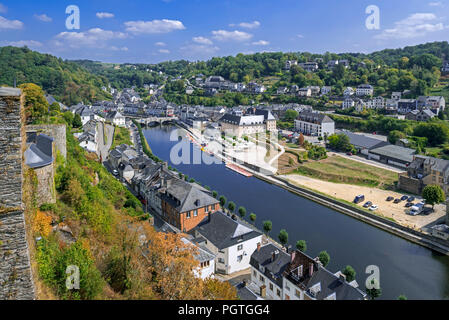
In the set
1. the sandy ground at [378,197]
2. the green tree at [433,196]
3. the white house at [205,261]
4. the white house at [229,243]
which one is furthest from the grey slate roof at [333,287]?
the green tree at [433,196]

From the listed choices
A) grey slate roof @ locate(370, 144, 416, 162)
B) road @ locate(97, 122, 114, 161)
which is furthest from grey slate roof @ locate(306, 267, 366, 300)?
grey slate roof @ locate(370, 144, 416, 162)

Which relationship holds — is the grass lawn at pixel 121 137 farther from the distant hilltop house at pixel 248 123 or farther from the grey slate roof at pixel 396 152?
the grey slate roof at pixel 396 152

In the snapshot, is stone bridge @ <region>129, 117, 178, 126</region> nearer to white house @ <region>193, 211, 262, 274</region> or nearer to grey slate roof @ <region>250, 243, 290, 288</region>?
white house @ <region>193, 211, 262, 274</region>

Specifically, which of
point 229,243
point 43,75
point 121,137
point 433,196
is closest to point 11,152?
point 229,243

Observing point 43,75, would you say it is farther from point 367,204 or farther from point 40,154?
point 40,154

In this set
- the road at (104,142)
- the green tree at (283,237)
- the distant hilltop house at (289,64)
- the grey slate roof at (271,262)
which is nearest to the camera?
the grey slate roof at (271,262)
